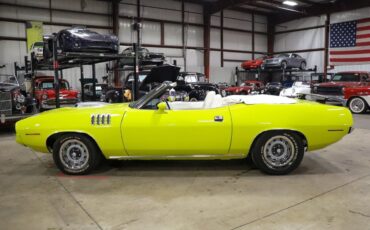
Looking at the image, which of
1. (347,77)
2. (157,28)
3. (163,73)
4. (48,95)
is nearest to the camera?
(163,73)

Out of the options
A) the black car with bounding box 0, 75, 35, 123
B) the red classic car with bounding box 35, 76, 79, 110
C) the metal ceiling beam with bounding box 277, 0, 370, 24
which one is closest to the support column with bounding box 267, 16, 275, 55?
the metal ceiling beam with bounding box 277, 0, 370, 24

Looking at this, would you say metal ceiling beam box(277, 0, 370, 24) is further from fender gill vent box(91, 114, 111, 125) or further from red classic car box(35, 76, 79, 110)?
fender gill vent box(91, 114, 111, 125)

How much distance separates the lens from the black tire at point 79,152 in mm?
4312

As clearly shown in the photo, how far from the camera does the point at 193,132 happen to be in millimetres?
4168

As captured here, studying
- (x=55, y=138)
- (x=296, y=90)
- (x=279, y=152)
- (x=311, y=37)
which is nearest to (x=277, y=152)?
(x=279, y=152)

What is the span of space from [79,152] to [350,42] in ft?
70.6

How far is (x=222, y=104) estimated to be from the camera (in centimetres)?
447

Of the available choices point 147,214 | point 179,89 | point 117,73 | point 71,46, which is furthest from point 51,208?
point 117,73

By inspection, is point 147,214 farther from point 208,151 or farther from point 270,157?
point 270,157

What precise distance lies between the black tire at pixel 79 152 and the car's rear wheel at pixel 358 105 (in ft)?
37.1

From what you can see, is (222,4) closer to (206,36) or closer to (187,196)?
(206,36)

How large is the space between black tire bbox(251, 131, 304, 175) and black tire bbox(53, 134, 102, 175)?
2.13m

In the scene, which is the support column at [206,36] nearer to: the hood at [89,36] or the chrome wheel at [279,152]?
the hood at [89,36]

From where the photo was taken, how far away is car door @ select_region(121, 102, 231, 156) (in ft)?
13.7
